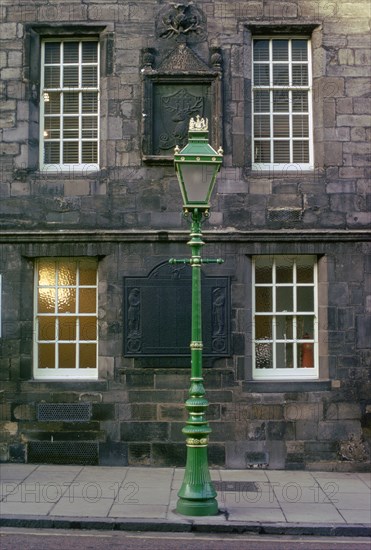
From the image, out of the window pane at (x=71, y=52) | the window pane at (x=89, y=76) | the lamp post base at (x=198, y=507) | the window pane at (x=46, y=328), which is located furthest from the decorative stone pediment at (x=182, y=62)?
the lamp post base at (x=198, y=507)

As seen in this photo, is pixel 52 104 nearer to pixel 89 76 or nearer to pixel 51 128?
pixel 51 128

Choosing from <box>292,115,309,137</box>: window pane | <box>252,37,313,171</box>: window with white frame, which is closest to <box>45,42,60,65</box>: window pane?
<box>252,37,313,171</box>: window with white frame

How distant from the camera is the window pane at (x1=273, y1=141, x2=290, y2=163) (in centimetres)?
1239

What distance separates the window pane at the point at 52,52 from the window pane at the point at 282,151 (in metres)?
3.74

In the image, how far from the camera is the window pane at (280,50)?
40.9 ft

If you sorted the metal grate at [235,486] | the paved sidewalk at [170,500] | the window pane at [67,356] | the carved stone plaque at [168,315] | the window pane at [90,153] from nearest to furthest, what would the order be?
1. the paved sidewalk at [170,500]
2. the metal grate at [235,486]
3. the carved stone plaque at [168,315]
4. the window pane at [67,356]
5. the window pane at [90,153]

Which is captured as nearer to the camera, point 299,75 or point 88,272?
point 88,272

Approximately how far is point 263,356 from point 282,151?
3.24 metres

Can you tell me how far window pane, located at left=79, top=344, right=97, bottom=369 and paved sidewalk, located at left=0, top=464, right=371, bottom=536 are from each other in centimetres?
156

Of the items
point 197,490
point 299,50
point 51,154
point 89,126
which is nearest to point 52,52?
point 89,126

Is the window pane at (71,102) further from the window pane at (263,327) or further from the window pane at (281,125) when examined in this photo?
the window pane at (263,327)

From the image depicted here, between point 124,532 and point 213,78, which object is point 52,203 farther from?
point 124,532

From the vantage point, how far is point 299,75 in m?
12.4

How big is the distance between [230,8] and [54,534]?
26.7 ft
